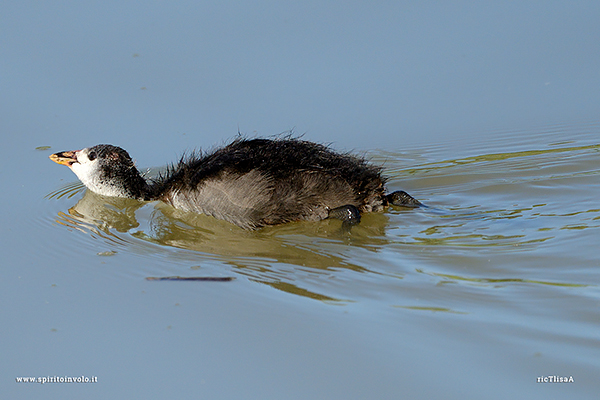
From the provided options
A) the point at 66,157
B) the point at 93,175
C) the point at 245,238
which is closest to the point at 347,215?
the point at 245,238

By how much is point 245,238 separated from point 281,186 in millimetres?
469

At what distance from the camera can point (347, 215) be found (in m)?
5.23

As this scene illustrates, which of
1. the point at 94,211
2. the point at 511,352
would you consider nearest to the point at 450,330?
the point at 511,352

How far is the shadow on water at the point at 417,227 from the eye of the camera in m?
4.39

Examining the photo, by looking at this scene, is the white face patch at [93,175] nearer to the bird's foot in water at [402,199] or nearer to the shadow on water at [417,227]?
the shadow on water at [417,227]

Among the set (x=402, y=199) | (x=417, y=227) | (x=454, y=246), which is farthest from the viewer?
(x=402, y=199)

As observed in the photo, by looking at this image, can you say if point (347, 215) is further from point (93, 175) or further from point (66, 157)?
point (66, 157)

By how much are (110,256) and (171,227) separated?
0.73 metres

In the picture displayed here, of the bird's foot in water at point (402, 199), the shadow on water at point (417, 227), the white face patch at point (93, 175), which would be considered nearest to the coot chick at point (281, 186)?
the bird's foot in water at point (402, 199)

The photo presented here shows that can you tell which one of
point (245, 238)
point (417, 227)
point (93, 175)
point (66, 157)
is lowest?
point (245, 238)

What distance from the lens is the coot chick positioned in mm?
5285

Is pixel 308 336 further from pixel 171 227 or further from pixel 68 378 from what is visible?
pixel 171 227

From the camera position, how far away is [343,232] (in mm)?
5168

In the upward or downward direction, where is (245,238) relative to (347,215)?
downward
